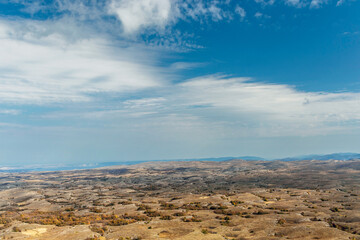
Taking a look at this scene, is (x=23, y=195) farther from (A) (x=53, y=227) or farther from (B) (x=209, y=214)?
(B) (x=209, y=214)

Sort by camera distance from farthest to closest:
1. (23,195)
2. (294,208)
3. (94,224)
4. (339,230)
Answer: (23,195) < (294,208) < (94,224) < (339,230)

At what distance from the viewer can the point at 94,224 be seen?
4109 cm

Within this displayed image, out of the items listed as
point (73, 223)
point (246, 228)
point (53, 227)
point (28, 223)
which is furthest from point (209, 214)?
point (28, 223)

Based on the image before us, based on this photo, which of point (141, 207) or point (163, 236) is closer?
point (163, 236)

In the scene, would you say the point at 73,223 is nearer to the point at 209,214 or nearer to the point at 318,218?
the point at 209,214

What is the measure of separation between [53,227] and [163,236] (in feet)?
70.2

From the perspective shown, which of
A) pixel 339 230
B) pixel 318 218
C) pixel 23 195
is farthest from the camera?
pixel 23 195

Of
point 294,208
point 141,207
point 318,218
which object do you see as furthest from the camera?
point 141,207

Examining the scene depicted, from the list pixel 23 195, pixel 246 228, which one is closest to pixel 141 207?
pixel 246 228

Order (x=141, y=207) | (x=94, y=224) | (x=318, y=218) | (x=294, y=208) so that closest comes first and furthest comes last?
(x=318, y=218)
(x=94, y=224)
(x=294, y=208)
(x=141, y=207)

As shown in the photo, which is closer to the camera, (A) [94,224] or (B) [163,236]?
(B) [163,236]

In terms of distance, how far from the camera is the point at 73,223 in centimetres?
4297

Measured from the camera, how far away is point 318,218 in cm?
3841

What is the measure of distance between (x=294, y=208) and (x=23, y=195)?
308 feet
